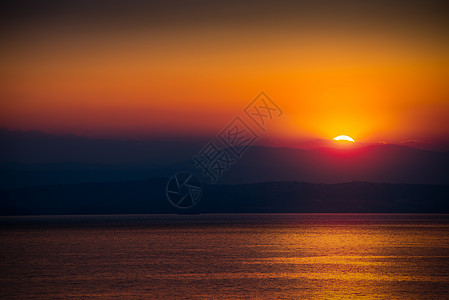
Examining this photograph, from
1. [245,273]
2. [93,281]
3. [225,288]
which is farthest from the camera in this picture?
[245,273]

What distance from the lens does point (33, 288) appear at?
177 ft

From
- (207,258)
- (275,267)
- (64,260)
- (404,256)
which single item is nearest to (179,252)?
(207,258)

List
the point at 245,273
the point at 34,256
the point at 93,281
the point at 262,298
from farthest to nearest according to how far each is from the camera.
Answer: the point at 34,256 → the point at 245,273 → the point at 93,281 → the point at 262,298

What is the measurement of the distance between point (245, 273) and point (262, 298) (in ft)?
56.6

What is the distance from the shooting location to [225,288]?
177 feet

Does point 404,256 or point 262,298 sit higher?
point 404,256

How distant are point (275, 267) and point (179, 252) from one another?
28.3m

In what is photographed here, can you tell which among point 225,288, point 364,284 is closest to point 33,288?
point 225,288

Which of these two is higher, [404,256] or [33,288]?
[404,256]

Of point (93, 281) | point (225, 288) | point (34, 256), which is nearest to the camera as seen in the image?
point (225, 288)

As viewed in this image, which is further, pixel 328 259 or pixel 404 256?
pixel 404 256

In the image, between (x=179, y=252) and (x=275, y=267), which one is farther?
(x=179, y=252)

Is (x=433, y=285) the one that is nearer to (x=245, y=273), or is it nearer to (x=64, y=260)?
(x=245, y=273)

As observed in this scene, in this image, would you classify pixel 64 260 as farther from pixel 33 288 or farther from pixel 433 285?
pixel 433 285
